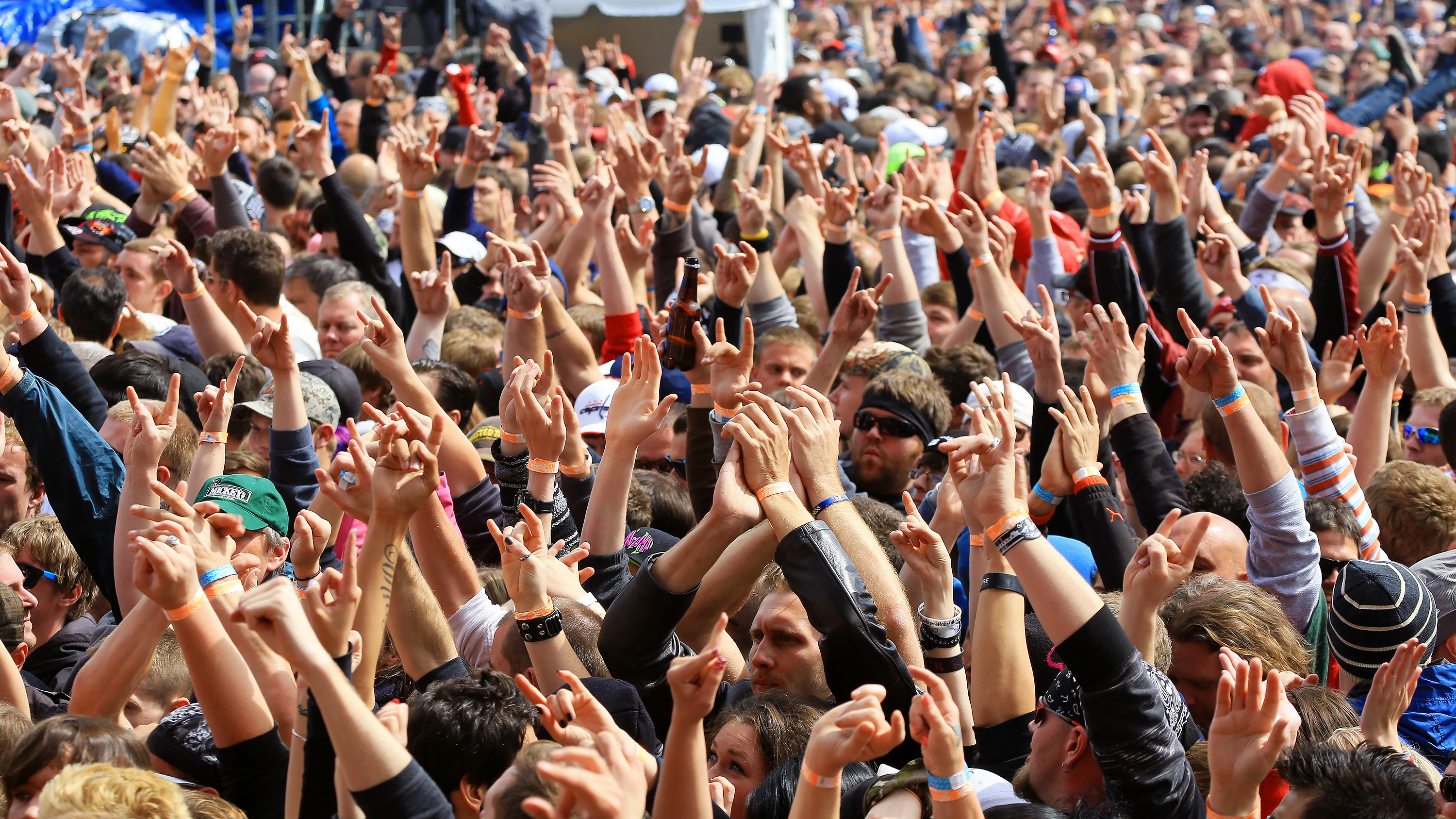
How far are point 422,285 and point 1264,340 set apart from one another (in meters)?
3.51

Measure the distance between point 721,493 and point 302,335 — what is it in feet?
11.7

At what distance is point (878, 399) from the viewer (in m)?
5.08

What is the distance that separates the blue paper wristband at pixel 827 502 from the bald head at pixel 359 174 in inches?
281

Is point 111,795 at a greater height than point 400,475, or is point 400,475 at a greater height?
point 400,475

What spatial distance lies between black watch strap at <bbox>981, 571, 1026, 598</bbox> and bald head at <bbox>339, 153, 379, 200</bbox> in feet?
24.4

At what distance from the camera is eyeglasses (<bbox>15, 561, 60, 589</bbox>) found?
4.12 metres

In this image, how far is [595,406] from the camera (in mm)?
5402

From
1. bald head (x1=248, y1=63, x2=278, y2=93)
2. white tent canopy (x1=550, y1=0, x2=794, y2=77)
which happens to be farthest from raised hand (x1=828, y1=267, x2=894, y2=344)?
white tent canopy (x1=550, y1=0, x2=794, y2=77)

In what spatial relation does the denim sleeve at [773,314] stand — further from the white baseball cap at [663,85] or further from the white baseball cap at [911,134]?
the white baseball cap at [663,85]

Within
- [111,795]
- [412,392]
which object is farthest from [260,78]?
[111,795]

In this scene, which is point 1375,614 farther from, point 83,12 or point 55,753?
point 83,12

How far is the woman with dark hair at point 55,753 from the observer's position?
109 inches

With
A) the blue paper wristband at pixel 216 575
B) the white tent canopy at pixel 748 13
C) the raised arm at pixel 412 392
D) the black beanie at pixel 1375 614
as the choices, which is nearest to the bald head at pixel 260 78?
the white tent canopy at pixel 748 13

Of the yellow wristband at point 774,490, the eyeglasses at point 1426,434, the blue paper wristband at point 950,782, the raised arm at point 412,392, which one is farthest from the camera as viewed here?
the eyeglasses at point 1426,434
